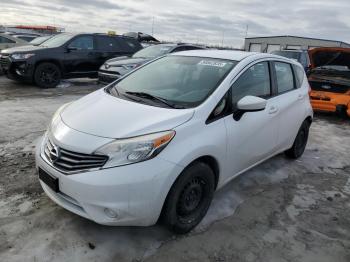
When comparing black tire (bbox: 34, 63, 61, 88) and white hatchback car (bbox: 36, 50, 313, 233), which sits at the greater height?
white hatchback car (bbox: 36, 50, 313, 233)

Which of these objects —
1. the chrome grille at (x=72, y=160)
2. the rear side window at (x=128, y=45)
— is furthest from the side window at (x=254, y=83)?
the rear side window at (x=128, y=45)

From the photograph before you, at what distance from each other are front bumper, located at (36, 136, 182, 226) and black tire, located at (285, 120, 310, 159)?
10.3ft

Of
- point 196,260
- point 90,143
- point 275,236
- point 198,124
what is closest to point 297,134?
point 275,236

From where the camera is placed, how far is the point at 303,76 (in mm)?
5801

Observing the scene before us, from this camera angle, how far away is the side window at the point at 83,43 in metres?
11.9

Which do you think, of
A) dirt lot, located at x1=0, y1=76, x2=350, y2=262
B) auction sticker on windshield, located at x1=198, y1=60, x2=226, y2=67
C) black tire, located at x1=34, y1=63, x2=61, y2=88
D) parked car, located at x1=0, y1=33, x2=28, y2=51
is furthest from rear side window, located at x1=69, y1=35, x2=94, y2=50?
auction sticker on windshield, located at x1=198, y1=60, x2=226, y2=67

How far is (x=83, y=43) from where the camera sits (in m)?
12.2

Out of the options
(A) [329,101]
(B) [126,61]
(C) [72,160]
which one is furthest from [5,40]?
(C) [72,160]

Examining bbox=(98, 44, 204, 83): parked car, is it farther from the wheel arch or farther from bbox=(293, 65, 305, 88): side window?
the wheel arch

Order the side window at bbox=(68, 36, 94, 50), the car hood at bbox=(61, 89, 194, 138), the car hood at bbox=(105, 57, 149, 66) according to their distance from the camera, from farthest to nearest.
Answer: the side window at bbox=(68, 36, 94, 50) → the car hood at bbox=(105, 57, 149, 66) → the car hood at bbox=(61, 89, 194, 138)

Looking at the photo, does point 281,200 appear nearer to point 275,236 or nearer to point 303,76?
point 275,236

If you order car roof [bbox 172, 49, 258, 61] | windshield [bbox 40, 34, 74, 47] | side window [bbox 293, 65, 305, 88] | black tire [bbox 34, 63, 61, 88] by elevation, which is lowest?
black tire [bbox 34, 63, 61, 88]

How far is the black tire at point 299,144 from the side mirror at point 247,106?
83.9 inches

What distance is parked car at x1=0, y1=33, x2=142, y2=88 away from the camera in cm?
1097
